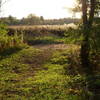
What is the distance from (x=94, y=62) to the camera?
1230 cm

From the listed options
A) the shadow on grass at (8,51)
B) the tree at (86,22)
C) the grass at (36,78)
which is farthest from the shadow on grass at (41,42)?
the tree at (86,22)

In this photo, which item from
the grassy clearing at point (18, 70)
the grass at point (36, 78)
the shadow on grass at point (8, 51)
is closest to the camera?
the grass at point (36, 78)

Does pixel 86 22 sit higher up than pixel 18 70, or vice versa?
pixel 86 22

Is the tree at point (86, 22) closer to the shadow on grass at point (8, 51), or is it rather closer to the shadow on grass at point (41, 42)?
the shadow on grass at point (8, 51)

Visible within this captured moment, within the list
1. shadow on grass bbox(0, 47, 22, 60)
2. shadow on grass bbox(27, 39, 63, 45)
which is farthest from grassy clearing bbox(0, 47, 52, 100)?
shadow on grass bbox(27, 39, 63, 45)

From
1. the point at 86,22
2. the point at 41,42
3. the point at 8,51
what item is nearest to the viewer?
the point at 86,22

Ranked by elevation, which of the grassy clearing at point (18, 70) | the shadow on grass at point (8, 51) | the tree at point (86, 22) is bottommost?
the grassy clearing at point (18, 70)

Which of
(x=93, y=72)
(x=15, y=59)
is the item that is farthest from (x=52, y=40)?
(x=93, y=72)

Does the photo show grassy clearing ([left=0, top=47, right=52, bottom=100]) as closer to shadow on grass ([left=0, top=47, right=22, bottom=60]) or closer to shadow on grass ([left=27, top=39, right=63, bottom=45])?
shadow on grass ([left=0, top=47, right=22, bottom=60])

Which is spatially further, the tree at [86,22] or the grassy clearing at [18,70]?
the tree at [86,22]

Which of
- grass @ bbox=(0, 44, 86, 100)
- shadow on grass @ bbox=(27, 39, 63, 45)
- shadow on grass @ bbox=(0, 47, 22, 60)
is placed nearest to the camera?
grass @ bbox=(0, 44, 86, 100)

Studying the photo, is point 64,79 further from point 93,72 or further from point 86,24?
point 86,24

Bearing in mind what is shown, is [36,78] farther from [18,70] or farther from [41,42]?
[41,42]

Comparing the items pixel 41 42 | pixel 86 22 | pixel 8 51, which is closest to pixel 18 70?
pixel 86 22
